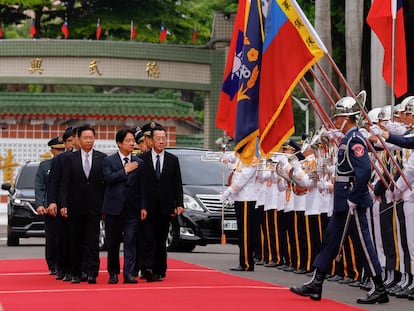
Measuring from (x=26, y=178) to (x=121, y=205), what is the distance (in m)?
10.4

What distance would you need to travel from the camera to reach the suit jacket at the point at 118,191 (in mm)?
15508

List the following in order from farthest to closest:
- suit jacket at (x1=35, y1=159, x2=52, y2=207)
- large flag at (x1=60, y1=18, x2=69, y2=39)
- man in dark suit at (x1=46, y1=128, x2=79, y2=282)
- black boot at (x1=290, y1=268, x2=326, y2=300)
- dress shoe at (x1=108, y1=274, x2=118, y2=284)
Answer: large flag at (x1=60, y1=18, x2=69, y2=39) → suit jacket at (x1=35, y1=159, x2=52, y2=207) → man in dark suit at (x1=46, y1=128, x2=79, y2=282) → dress shoe at (x1=108, y1=274, x2=118, y2=284) → black boot at (x1=290, y1=268, x2=326, y2=300)

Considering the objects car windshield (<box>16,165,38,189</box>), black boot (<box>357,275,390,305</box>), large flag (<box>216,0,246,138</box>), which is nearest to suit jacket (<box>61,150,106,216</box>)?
large flag (<box>216,0,246,138</box>)

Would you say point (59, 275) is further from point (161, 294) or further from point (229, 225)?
point (229, 225)

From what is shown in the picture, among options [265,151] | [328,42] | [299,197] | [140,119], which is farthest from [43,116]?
[265,151]

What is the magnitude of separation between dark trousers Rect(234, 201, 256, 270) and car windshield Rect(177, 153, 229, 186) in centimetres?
468

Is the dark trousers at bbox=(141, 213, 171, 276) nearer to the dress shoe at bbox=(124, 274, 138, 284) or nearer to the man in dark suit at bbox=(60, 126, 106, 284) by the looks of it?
the dress shoe at bbox=(124, 274, 138, 284)

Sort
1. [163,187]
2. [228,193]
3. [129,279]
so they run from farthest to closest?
[228,193]
[163,187]
[129,279]

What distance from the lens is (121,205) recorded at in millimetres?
15516

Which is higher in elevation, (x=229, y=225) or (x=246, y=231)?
(x=229, y=225)

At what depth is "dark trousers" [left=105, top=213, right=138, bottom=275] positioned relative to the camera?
1542 centimetres

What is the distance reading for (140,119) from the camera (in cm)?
3856

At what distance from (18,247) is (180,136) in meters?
18.2

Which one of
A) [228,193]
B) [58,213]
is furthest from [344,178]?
[58,213]
